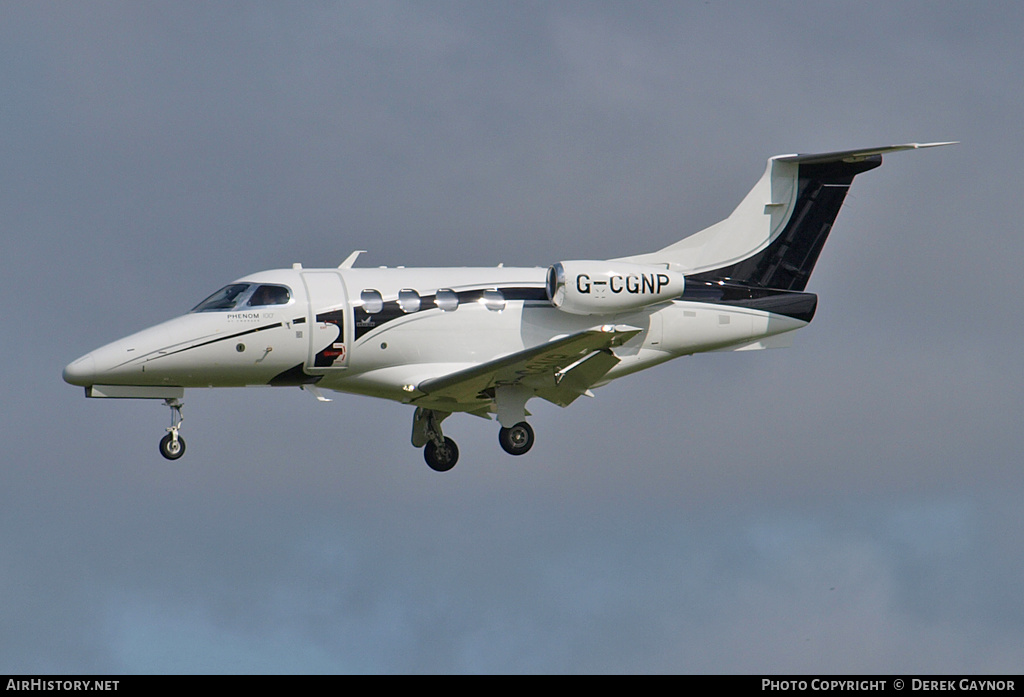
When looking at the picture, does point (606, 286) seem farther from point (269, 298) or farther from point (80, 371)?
point (80, 371)

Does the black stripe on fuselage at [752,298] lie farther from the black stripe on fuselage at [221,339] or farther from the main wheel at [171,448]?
the main wheel at [171,448]

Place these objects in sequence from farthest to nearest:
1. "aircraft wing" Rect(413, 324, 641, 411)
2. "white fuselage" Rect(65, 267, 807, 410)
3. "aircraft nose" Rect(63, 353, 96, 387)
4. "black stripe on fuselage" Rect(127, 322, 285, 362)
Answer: "white fuselage" Rect(65, 267, 807, 410)
"black stripe on fuselage" Rect(127, 322, 285, 362)
"aircraft nose" Rect(63, 353, 96, 387)
"aircraft wing" Rect(413, 324, 641, 411)

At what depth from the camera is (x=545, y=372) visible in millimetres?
33531

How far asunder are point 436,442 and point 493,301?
420 centimetres

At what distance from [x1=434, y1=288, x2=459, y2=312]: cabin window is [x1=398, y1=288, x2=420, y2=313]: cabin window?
1.36 feet

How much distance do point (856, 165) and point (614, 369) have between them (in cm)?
727

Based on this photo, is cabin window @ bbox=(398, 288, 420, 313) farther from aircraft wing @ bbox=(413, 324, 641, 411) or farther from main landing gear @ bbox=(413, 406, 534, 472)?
main landing gear @ bbox=(413, 406, 534, 472)

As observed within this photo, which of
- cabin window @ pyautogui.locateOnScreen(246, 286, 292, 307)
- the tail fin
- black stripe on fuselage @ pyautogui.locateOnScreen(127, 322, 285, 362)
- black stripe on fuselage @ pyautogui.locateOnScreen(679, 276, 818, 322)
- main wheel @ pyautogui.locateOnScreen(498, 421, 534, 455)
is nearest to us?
black stripe on fuselage @ pyautogui.locateOnScreen(127, 322, 285, 362)

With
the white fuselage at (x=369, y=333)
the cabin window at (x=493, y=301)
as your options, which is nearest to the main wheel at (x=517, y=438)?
the white fuselage at (x=369, y=333)

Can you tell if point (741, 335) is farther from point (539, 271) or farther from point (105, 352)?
point (105, 352)

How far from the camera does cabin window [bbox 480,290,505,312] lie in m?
34.6

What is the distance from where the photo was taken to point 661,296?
3459 cm

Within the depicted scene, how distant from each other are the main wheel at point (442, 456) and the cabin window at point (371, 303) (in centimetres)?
464

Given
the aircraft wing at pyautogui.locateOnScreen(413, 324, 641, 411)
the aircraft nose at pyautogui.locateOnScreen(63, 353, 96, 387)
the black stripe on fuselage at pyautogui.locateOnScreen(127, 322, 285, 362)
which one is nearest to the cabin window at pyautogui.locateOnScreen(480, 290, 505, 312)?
the aircraft wing at pyautogui.locateOnScreen(413, 324, 641, 411)
